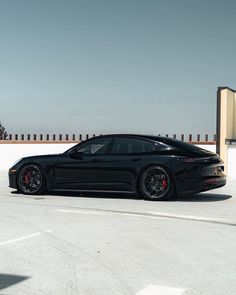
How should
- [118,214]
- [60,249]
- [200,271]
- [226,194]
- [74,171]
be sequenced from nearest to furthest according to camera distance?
[200,271] < [60,249] < [118,214] < [74,171] < [226,194]

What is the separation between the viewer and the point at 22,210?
9641 millimetres

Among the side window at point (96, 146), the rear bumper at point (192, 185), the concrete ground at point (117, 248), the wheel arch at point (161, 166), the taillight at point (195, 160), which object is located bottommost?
the concrete ground at point (117, 248)

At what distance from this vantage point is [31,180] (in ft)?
40.2

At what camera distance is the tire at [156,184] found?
→ 10.9 metres

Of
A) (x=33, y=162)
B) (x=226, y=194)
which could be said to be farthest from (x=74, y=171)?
(x=226, y=194)

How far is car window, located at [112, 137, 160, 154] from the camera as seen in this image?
11375 millimetres

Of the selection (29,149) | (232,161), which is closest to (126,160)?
(232,161)

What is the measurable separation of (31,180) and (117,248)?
6.09m

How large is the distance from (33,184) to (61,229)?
183 inches

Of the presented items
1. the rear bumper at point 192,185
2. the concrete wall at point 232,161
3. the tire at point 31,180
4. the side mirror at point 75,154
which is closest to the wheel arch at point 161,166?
the rear bumper at point 192,185

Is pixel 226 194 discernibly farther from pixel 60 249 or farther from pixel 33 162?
pixel 60 249

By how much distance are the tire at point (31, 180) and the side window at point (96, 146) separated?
1073 millimetres

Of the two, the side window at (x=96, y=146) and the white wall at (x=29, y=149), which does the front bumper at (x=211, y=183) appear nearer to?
the side window at (x=96, y=146)

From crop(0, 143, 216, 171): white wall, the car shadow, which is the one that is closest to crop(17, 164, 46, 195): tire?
the car shadow
